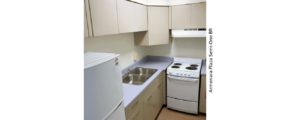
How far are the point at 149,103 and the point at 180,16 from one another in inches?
53.2

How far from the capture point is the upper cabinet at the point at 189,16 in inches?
95.3

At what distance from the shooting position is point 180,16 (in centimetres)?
255

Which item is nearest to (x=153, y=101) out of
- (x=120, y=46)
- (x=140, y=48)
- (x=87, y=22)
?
(x=120, y=46)

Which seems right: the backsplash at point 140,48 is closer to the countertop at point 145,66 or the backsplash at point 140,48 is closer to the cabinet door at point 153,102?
the countertop at point 145,66

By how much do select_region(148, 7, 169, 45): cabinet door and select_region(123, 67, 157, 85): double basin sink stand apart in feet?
1.45

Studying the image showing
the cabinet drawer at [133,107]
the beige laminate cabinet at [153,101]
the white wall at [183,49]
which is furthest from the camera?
the white wall at [183,49]

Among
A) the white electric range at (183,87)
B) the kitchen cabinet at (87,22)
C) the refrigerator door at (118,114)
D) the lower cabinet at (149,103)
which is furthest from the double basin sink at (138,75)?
the kitchen cabinet at (87,22)

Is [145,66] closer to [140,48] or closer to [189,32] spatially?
[140,48]

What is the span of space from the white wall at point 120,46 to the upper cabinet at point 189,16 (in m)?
0.72

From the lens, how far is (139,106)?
1808mm

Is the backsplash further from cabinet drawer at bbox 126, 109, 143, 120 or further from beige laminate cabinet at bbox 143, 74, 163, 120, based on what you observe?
cabinet drawer at bbox 126, 109, 143, 120

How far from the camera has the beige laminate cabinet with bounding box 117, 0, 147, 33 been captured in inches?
→ 66.6

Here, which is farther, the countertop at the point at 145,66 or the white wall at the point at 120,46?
the white wall at the point at 120,46

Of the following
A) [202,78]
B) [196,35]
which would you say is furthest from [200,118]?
[196,35]
